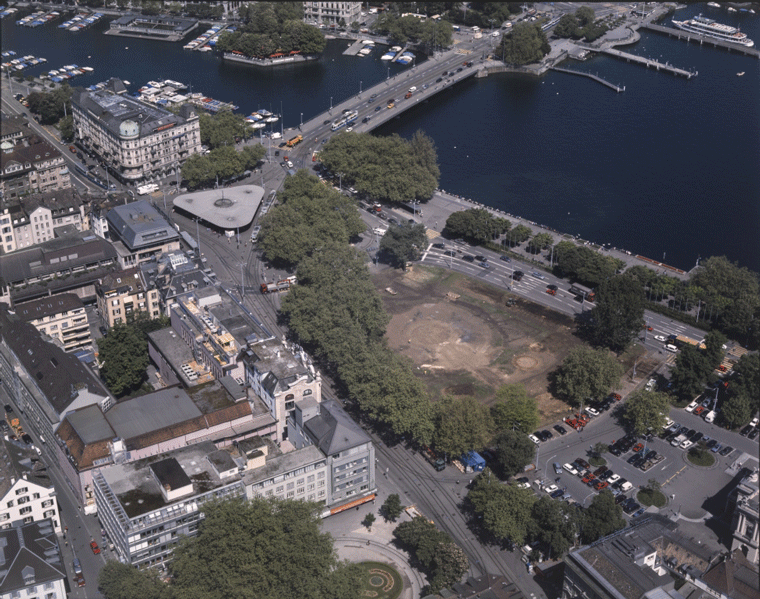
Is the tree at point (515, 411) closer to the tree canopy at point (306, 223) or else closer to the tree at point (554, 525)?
the tree at point (554, 525)

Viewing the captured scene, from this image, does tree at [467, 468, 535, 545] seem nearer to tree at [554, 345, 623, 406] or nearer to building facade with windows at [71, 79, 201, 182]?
tree at [554, 345, 623, 406]

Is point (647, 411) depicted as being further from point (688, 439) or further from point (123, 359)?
point (123, 359)

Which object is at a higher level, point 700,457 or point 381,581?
point 700,457

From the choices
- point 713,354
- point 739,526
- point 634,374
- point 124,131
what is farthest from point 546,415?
point 124,131

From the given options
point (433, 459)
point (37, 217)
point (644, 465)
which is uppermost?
point (37, 217)

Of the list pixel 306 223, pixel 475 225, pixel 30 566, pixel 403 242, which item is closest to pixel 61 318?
pixel 306 223

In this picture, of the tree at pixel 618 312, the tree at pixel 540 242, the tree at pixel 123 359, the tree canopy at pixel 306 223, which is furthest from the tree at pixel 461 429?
the tree at pixel 540 242

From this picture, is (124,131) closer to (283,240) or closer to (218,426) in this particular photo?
(283,240)

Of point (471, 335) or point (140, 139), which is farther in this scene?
point (140, 139)
